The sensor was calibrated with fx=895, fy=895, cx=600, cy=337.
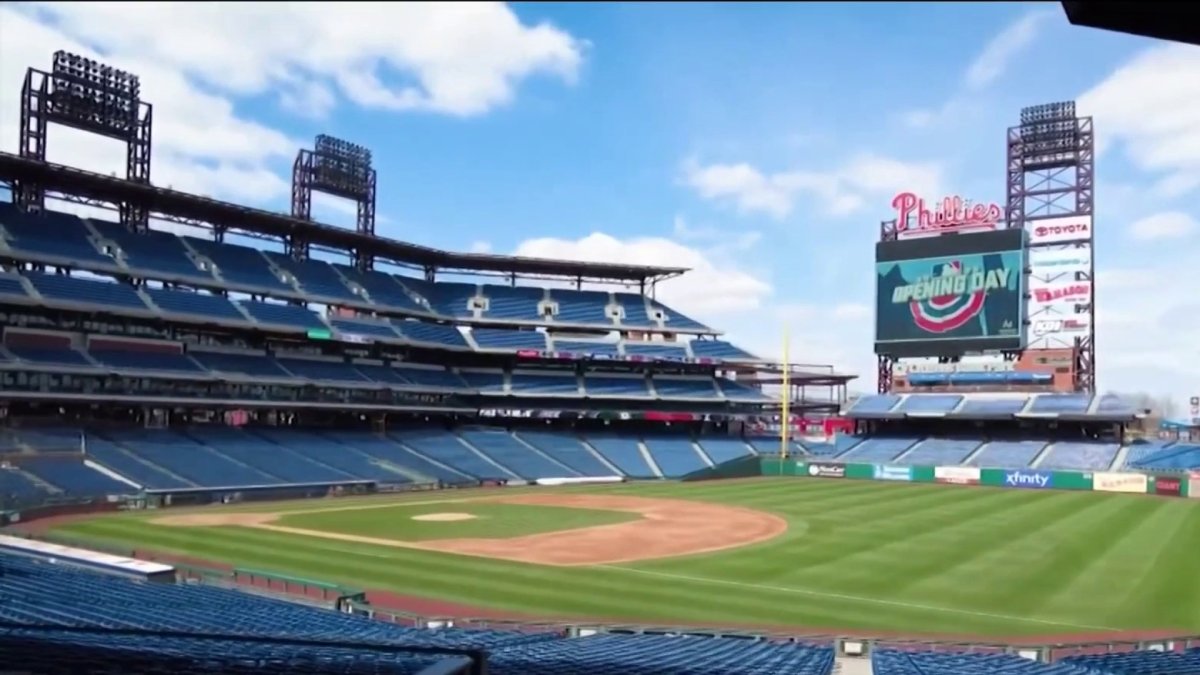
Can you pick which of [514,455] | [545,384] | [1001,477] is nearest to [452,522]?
[514,455]

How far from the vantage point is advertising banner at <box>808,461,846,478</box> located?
210 feet

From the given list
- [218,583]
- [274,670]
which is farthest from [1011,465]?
[274,670]

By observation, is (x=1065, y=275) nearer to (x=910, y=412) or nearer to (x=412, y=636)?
(x=910, y=412)

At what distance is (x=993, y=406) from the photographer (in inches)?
2589

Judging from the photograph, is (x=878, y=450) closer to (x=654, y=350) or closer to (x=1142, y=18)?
(x=654, y=350)

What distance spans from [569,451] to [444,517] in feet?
81.5

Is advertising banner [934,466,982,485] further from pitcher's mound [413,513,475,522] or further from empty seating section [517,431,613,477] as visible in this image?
pitcher's mound [413,513,475,522]

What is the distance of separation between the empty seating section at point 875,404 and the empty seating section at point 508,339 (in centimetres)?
2567

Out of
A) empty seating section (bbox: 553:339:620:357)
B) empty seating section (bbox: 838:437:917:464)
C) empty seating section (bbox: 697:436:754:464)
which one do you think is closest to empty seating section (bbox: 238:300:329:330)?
empty seating section (bbox: 553:339:620:357)

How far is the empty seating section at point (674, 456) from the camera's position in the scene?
63812mm

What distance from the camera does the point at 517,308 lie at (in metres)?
74.1

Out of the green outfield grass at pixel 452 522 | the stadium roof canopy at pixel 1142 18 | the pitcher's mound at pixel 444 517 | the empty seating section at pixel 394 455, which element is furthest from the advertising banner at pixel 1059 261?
the stadium roof canopy at pixel 1142 18

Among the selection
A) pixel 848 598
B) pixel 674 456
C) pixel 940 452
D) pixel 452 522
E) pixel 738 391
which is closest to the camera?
pixel 848 598

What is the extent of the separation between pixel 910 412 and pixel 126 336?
177 feet
